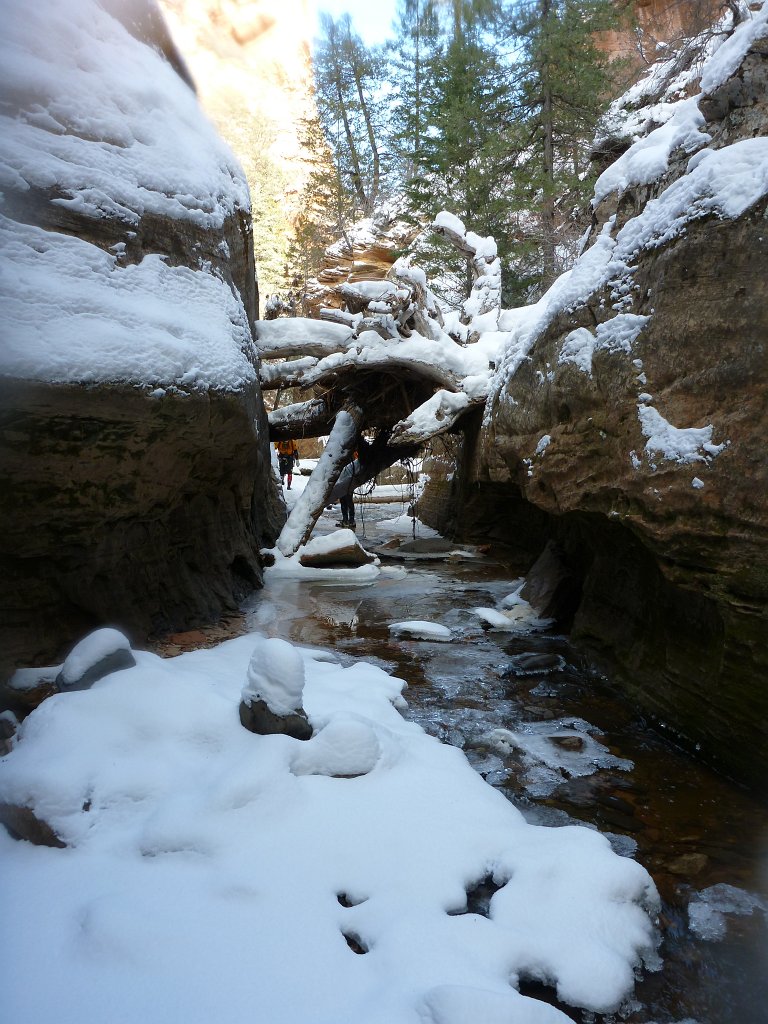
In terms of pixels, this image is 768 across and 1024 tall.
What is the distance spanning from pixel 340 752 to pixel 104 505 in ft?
8.18

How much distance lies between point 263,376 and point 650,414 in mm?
7118

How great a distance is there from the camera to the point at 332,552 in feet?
28.5

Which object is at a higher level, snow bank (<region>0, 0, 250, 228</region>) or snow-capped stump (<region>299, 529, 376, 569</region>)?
snow bank (<region>0, 0, 250, 228</region>)

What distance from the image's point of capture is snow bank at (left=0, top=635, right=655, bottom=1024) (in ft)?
4.94

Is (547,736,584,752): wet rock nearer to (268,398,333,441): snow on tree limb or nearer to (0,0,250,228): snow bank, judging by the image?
(0,0,250,228): snow bank

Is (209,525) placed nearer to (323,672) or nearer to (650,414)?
(323,672)

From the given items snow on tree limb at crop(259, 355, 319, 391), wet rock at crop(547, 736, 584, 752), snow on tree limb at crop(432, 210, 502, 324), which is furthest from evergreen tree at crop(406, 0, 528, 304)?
wet rock at crop(547, 736, 584, 752)

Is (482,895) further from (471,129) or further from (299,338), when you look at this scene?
(471,129)

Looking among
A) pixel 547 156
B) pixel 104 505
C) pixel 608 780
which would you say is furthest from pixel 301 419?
pixel 608 780

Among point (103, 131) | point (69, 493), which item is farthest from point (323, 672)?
point (103, 131)

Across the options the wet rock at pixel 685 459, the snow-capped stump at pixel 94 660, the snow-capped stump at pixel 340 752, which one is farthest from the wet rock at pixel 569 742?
the snow-capped stump at pixel 94 660

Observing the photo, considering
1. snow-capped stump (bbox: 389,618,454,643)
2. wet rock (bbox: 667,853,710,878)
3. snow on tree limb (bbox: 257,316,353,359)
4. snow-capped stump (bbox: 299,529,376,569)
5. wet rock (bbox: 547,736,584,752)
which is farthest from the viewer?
snow on tree limb (bbox: 257,316,353,359)

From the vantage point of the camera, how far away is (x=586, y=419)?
4.27 m

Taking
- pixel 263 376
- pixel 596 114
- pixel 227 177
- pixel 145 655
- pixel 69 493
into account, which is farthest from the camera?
pixel 596 114
